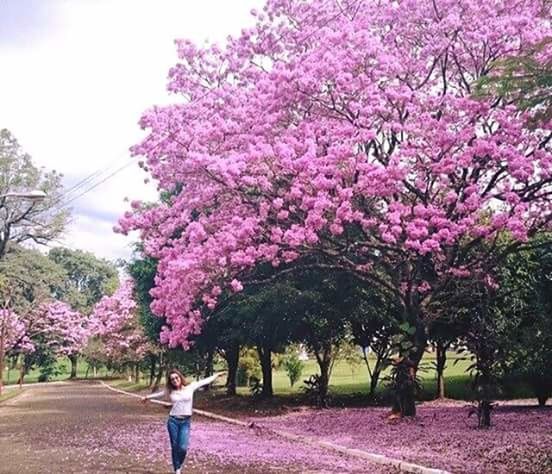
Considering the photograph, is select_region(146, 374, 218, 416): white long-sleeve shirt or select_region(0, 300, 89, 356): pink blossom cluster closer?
select_region(146, 374, 218, 416): white long-sleeve shirt

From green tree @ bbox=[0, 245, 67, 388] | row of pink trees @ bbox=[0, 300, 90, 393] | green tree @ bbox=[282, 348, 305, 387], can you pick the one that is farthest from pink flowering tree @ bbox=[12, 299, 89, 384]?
green tree @ bbox=[282, 348, 305, 387]

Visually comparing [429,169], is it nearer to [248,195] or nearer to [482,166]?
[482,166]

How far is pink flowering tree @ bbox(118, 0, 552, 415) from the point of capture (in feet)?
59.3

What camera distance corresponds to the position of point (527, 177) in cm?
1777

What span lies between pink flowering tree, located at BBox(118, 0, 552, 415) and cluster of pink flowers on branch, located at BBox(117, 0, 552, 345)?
0.04 m

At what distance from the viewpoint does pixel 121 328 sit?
6228cm

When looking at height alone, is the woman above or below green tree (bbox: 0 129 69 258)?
below

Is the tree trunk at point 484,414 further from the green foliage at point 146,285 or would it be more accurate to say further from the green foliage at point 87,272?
the green foliage at point 87,272

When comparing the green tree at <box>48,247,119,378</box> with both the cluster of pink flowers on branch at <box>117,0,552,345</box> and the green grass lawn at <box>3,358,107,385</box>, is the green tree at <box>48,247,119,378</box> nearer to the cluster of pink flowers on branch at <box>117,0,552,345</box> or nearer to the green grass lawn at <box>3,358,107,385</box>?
the green grass lawn at <box>3,358,107,385</box>

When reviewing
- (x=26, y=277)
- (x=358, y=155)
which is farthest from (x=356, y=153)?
(x=26, y=277)

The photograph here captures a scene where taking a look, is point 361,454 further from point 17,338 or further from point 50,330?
point 50,330

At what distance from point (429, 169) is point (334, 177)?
7.99ft

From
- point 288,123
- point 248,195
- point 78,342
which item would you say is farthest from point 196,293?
point 78,342

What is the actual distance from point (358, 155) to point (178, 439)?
9.50 m
